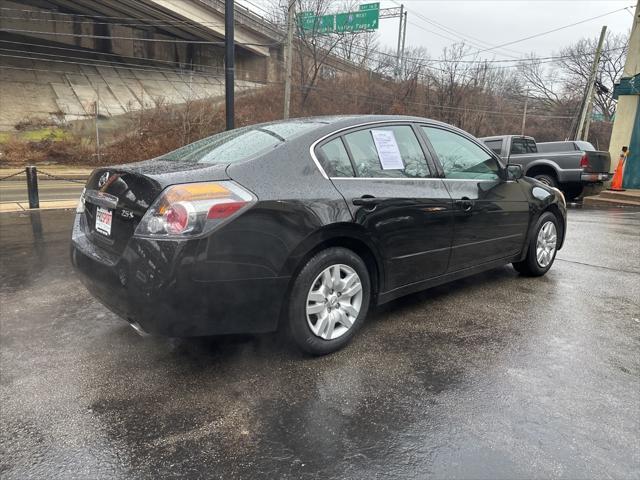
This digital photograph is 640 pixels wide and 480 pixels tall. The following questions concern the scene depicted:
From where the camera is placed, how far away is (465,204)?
378 centimetres

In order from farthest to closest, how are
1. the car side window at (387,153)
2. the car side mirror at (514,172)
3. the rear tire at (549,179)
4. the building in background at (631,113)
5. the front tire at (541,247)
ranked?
the building in background at (631,113) < the rear tire at (549,179) < the front tire at (541,247) < the car side mirror at (514,172) < the car side window at (387,153)

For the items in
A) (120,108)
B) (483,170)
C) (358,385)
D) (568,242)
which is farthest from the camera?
(120,108)

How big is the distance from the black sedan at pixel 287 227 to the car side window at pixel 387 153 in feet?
0.03

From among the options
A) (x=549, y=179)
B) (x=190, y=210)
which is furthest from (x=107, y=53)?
(x=190, y=210)

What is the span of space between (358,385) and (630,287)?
140 inches

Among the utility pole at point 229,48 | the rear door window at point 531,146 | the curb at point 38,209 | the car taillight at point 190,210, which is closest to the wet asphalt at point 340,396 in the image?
the car taillight at point 190,210

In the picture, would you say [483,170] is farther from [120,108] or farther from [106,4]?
[106,4]

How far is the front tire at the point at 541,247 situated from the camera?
4.70 m

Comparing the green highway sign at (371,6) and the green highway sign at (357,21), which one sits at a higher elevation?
the green highway sign at (371,6)

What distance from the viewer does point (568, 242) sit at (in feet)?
22.5

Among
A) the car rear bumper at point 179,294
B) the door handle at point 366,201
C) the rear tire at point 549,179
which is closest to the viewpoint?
the car rear bumper at point 179,294

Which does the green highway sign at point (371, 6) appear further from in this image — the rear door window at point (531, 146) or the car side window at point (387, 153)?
the car side window at point (387, 153)

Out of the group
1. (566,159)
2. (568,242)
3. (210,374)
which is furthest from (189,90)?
(210,374)

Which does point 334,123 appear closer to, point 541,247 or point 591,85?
point 541,247
